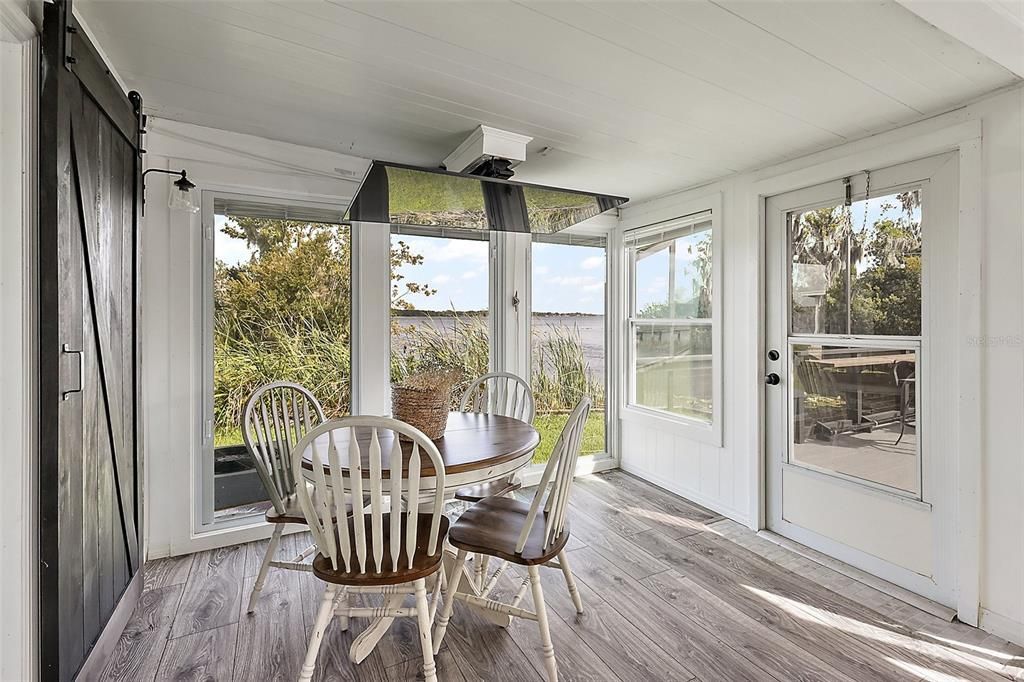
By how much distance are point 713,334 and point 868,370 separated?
3.14ft

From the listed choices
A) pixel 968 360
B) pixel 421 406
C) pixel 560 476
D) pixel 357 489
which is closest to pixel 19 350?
pixel 357 489

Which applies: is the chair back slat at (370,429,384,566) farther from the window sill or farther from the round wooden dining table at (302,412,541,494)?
the window sill

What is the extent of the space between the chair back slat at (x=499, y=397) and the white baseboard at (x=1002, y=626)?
84.4 inches

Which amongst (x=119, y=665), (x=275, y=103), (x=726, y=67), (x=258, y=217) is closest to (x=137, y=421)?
(x=119, y=665)

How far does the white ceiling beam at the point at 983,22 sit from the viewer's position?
1.39 m

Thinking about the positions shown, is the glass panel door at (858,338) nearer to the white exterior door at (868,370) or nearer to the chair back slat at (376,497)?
the white exterior door at (868,370)

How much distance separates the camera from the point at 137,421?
222 centimetres

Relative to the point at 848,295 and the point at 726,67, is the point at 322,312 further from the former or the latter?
the point at 848,295

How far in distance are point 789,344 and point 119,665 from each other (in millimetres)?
3477

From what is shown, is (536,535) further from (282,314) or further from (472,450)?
(282,314)

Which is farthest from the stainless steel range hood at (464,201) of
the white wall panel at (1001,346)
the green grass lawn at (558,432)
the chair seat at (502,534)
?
the green grass lawn at (558,432)

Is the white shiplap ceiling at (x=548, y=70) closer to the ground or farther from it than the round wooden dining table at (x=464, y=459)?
farther from it

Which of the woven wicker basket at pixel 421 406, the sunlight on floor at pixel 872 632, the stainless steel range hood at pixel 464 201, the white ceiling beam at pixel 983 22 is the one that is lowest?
the sunlight on floor at pixel 872 632

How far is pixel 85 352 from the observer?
1621 millimetres
